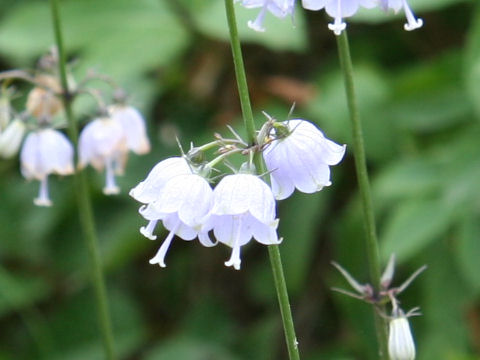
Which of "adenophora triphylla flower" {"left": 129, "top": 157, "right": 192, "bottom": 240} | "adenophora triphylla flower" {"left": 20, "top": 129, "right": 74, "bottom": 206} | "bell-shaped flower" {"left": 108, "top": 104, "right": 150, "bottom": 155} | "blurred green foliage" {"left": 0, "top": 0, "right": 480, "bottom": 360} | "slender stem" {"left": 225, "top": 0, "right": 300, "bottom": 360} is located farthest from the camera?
"blurred green foliage" {"left": 0, "top": 0, "right": 480, "bottom": 360}

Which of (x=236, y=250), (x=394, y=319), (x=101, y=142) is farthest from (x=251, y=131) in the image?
(x=101, y=142)

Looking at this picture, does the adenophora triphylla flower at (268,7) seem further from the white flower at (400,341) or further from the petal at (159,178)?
the white flower at (400,341)

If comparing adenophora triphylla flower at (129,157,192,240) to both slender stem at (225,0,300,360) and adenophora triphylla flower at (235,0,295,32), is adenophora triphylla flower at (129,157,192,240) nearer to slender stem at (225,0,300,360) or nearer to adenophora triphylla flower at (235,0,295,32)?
slender stem at (225,0,300,360)

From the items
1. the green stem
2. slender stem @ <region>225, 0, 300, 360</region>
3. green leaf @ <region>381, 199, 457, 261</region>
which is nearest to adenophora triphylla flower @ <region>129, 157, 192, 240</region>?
slender stem @ <region>225, 0, 300, 360</region>

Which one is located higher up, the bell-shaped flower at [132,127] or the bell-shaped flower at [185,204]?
the bell-shaped flower at [132,127]

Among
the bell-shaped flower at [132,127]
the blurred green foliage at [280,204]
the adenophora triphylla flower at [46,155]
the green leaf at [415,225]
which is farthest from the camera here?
the blurred green foliage at [280,204]

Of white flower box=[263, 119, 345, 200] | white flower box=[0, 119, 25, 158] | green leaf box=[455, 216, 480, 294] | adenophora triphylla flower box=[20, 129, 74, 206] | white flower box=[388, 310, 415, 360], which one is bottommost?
white flower box=[388, 310, 415, 360]

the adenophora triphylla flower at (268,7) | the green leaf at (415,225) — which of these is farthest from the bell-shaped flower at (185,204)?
the green leaf at (415,225)
